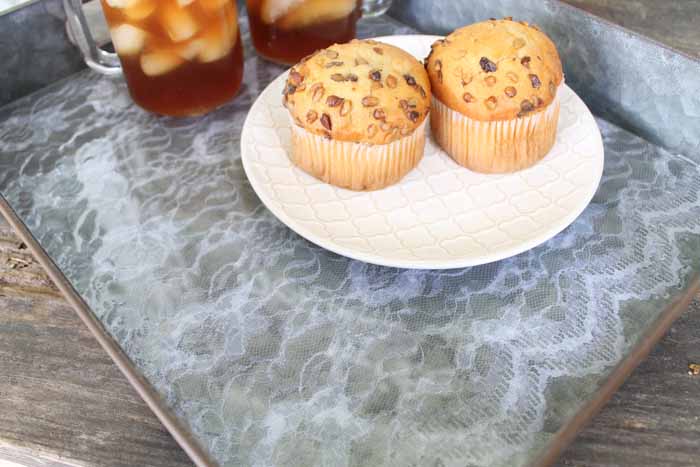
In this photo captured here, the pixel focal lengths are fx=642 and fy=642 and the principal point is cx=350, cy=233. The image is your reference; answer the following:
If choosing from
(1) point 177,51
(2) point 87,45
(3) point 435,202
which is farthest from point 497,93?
(2) point 87,45

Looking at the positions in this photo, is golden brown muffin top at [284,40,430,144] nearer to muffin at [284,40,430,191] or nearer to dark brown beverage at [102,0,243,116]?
muffin at [284,40,430,191]

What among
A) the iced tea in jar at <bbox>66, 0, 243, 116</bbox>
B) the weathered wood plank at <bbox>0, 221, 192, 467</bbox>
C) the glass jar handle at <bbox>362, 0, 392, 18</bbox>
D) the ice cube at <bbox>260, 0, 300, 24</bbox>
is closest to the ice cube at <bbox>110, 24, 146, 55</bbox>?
the iced tea in jar at <bbox>66, 0, 243, 116</bbox>

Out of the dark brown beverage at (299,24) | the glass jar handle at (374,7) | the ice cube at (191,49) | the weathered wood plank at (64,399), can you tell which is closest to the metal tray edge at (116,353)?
the weathered wood plank at (64,399)

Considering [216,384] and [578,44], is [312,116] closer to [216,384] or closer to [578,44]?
[216,384]

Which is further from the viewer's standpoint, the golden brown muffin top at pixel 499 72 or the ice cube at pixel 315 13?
the ice cube at pixel 315 13

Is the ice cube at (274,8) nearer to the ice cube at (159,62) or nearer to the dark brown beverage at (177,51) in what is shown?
the dark brown beverage at (177,51)

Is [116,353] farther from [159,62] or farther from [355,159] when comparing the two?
[159,62]

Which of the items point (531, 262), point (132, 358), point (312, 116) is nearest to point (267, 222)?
point (312, 116)
